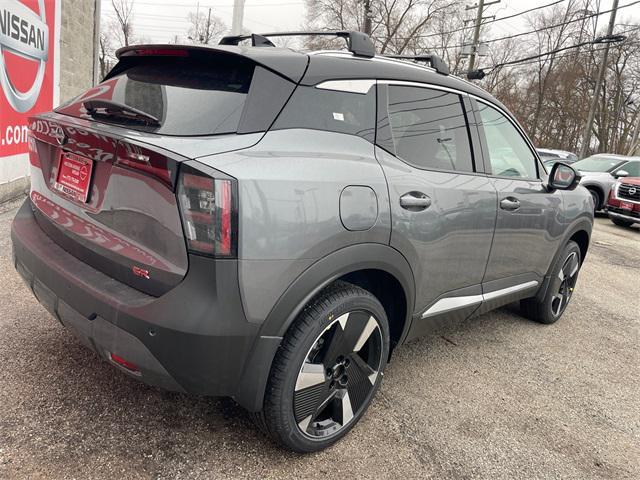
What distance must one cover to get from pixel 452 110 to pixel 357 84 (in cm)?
84

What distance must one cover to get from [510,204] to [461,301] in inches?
27.2

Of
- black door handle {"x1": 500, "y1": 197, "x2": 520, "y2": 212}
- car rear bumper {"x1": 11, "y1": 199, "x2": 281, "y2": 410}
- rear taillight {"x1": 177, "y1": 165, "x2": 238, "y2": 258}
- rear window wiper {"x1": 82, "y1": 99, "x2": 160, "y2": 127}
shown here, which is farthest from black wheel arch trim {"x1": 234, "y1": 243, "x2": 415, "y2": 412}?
black door handle {"x1": 500, "y1": 197, "x2": 520, "y2": 212}

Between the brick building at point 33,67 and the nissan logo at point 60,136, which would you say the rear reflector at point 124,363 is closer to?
the nissan logo at point 60,136

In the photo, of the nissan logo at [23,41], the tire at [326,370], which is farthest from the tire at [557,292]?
the nissan logo at [23,41]

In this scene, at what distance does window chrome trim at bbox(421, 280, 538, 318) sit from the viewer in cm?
270

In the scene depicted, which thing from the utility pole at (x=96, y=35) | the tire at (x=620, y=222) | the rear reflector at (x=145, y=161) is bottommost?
the tire at (x=620, y=222)

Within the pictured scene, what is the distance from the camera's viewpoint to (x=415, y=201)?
2.31m

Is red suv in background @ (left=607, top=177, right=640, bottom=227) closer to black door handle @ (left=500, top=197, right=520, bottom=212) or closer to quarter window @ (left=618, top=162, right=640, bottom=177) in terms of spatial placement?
quarter window @ (left=618, top=162, right=640, bottom=177)

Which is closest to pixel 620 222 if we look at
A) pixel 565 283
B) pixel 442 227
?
pixel 565 283

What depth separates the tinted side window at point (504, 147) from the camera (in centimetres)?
310

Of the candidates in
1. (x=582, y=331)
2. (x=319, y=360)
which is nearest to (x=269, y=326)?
(x=319, y=360)

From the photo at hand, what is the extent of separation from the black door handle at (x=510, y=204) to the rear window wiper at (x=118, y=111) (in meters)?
2.06

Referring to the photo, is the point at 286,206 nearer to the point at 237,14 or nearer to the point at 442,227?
the point at 442,227

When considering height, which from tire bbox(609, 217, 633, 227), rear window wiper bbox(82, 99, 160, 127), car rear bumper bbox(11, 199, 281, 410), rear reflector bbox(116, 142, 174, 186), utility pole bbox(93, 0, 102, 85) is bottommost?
tire bbox(609, 217, 633, 227)
